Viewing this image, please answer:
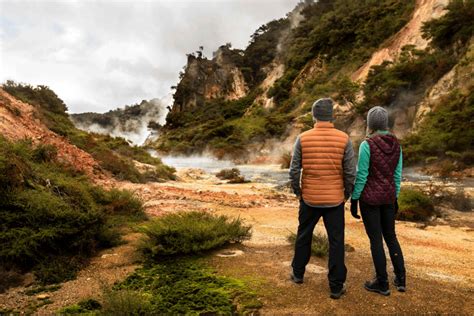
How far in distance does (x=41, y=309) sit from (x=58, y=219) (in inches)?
56.6

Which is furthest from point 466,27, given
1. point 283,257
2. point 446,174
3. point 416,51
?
point 283,257

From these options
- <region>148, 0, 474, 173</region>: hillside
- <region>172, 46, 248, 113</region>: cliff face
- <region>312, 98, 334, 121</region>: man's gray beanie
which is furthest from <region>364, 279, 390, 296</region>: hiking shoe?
<region>172, 46, 248, 113</region>: cliff face

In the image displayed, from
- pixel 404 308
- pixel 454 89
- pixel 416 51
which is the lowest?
pixel 404 308

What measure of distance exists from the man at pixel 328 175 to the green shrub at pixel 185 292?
2.98 ft

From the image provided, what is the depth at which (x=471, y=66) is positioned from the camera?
21.0 m

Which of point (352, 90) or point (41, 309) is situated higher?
point (352, 90)

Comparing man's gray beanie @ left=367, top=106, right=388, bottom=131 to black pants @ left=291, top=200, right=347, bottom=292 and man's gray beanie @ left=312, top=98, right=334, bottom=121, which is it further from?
black pants @ left=291, top=200, right=347, bottom=292

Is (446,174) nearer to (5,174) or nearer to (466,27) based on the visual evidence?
(466,27)

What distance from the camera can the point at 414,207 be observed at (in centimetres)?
877

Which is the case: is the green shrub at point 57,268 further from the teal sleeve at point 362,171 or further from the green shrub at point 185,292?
the teal sleeve at point 362,171

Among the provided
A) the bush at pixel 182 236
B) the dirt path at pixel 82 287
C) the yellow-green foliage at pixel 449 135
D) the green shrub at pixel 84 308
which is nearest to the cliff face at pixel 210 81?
the yellow-green foliage at pixel 449 135

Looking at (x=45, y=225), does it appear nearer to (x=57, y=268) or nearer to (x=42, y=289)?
(x=57, y=268)

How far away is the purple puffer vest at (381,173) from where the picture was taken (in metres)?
3.58

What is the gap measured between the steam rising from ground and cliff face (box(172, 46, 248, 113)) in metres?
26.6
